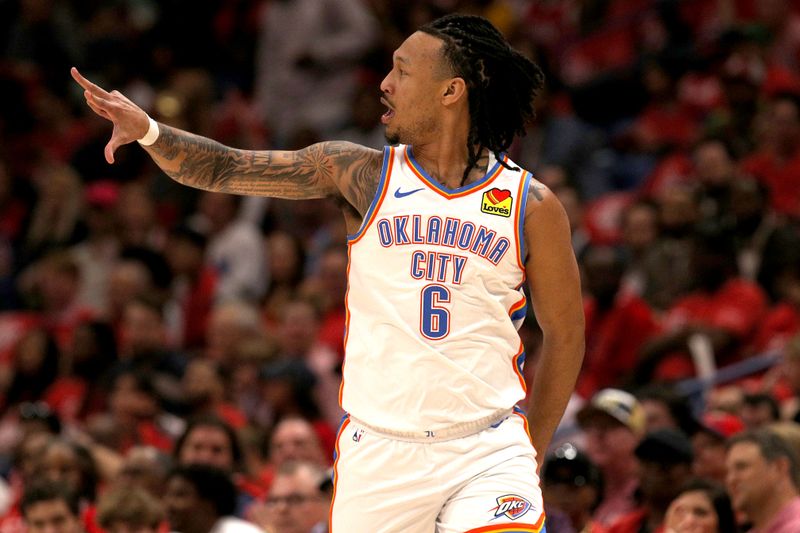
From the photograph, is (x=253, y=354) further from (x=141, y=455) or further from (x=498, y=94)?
(x=498, y=94)

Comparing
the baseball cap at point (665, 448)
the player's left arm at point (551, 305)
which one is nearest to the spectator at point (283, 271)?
the baseball cap at point (665, 448)

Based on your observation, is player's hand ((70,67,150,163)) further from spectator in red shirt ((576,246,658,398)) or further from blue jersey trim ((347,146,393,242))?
spectator in red shirt ((576,246,658,398))

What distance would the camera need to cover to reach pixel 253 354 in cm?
962

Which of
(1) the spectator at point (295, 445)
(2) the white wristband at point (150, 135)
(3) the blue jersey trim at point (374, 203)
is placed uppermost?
(2) the white wristband at point (150, 135)

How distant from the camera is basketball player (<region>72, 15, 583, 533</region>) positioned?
4008 mm

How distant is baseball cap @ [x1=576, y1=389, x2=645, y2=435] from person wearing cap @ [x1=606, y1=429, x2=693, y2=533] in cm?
65

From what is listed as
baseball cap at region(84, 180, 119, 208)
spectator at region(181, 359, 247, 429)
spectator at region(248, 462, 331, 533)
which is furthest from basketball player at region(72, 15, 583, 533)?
baseball cap at region(84, 180, 119, 208)

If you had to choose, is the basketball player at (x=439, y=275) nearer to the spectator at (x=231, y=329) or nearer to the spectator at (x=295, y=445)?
the spectator at (x=295, y=445)

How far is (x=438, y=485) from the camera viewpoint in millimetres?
3984

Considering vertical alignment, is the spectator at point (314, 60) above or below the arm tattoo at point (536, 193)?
above

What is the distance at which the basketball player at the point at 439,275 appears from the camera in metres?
4.01

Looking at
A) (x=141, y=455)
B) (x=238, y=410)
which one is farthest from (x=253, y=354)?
(x=141, y=455)

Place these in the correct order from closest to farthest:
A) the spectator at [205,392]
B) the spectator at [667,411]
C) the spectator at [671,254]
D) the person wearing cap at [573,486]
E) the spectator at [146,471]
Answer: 1. the person wearing cap at [573,486]
2. the spectator at [667,411]
3. the spectator at [146,471]
4. the spectator at [205,392]
5. the spectator at [671,254]

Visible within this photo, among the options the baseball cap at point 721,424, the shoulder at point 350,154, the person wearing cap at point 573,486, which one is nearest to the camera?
the shoulder at point 350,154
